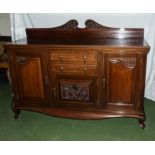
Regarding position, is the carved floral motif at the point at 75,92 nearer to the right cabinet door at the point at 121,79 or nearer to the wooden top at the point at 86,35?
the right cabinet door at the point at 121,79

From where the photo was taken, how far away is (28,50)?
6.64ft

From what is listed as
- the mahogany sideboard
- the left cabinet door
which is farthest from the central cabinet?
the left cabinet door

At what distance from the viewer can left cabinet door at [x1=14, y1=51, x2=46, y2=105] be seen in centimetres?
205

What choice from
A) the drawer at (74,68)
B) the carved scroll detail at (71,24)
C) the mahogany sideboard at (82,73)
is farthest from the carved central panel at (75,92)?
the carved scroll detail at (71,24)

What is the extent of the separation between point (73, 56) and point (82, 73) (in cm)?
17

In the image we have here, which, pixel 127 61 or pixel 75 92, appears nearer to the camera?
pixel 127 61

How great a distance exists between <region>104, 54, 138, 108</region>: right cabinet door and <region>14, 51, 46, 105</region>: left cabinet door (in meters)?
0.61

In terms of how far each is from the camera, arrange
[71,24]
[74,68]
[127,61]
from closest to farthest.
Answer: [127,61] < [74,68] < [71,24]

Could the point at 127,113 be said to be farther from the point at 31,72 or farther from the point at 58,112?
the point at 31,72

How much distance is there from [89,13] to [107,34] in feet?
1.34

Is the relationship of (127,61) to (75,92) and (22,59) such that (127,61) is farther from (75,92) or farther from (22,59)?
(22,59)

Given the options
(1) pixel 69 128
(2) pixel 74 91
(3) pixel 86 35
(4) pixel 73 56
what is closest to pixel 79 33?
(3) pixel 86 35

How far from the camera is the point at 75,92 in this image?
2096 millimetres

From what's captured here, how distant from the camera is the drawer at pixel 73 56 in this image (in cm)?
193
